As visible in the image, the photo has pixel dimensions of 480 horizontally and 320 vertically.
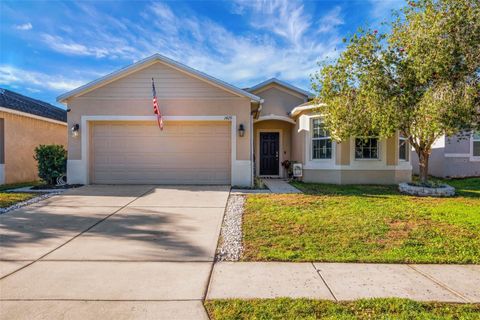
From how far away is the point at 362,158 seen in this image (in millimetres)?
11055

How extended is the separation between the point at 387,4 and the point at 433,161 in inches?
406

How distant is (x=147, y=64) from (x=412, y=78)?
8.82 meters

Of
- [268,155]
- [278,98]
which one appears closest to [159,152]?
[268,155]

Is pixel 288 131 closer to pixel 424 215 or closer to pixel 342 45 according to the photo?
pixel 342 45

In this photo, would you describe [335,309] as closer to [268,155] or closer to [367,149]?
[367,149]

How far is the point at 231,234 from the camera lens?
16.2 ft

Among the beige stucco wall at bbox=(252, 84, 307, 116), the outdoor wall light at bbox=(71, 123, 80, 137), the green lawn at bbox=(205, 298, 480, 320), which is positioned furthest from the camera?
the beige stucco wall at bbox=(252, 84, 307, 116)

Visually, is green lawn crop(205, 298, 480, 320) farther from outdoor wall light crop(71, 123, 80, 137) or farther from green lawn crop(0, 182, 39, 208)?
outdoor wall light crop(71, 123, 80, 137)

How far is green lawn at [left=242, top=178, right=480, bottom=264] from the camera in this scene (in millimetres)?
4043

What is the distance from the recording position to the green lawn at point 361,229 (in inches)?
159

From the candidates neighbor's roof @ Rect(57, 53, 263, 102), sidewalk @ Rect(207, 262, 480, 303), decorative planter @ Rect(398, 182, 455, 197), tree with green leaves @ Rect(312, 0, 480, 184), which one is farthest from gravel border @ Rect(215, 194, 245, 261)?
decorative planter @ Rect(398, 182, 455, 197)

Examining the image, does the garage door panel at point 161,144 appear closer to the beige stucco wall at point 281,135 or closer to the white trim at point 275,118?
the white trim at point 275,118

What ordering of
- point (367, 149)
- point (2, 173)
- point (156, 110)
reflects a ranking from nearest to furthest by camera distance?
point (156, 110), point (2, 173), point (367, 149)

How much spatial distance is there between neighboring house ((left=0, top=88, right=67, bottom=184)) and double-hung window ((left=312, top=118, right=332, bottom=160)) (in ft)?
41.9
